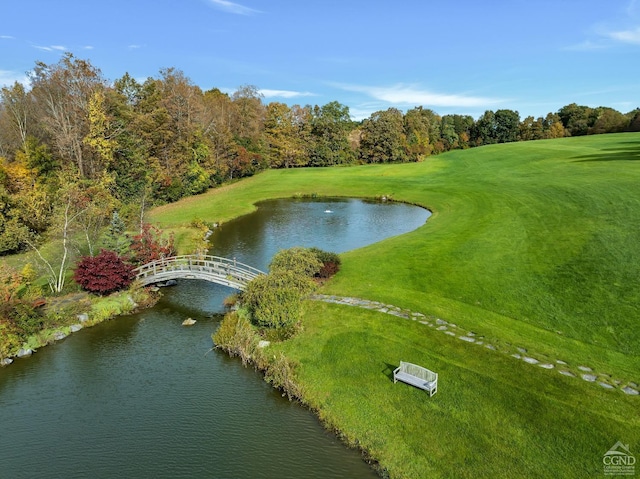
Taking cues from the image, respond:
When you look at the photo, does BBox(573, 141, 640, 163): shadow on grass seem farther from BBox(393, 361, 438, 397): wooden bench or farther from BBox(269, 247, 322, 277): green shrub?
BBox(393, 361, 438, 397): wooden bench

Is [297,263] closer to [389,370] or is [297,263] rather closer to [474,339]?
[389,370]

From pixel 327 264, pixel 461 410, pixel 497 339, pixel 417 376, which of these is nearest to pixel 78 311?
pixel 327 264

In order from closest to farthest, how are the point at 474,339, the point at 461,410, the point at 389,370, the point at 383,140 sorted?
1. the point at 461,410
2. the point at 389,370
3. the point at 474,339
4. the point at 383,140

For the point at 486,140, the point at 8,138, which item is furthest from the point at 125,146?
the point at 486,140

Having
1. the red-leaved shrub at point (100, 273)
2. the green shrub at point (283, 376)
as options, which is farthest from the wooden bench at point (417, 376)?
the red-leaved shrub at point (100, 273)

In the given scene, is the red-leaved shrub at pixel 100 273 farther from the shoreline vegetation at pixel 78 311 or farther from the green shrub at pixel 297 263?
the green shrub at pixel 297 263

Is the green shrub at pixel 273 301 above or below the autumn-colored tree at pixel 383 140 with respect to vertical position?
below
